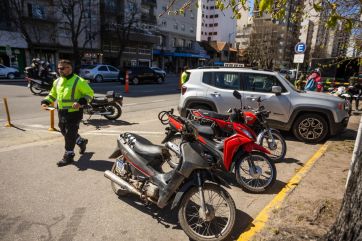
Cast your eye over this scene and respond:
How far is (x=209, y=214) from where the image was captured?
10.2ft

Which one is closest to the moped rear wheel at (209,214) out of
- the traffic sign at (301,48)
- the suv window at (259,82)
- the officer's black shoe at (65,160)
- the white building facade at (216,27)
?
the officer's black shoe at (65,160)

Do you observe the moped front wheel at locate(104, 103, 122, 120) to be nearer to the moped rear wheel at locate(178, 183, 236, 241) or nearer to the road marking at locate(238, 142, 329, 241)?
the road marking at locate(238, 142, 329, 241)

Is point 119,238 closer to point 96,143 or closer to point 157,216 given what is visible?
point 157,216

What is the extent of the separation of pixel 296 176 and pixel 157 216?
2676mm

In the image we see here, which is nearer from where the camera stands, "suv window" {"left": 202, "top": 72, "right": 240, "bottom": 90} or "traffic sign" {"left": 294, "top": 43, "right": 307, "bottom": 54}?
"suv window" {"left": 202, "top": 72, "right": 240, "bottom": 90}

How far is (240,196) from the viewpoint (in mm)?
4277

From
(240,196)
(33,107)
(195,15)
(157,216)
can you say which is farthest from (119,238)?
(195,15)

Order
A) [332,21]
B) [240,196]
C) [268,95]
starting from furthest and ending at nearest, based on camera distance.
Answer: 1. [268,95]
2. [240,196]
3. [332,21]

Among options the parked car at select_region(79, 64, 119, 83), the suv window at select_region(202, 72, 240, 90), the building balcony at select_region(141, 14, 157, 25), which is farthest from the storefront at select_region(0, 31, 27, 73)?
the suv window at select_region(202, 72, 240, 90)

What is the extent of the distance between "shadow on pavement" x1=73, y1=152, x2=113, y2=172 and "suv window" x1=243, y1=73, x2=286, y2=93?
163 inches

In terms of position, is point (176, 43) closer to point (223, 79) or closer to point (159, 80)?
point (159, 80)

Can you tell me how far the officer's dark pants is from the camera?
203 inches

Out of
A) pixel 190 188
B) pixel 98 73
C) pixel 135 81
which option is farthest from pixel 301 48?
pixel 98 73

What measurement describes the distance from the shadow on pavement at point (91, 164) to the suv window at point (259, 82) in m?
4.15
